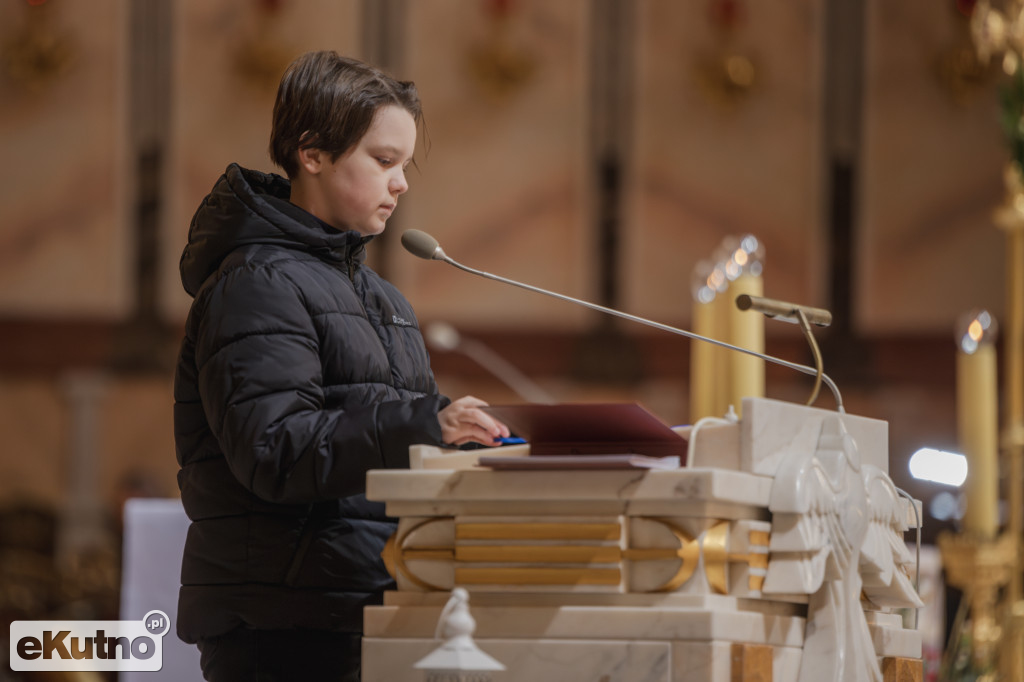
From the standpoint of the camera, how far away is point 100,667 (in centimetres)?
292

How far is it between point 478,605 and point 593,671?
19 centimetres

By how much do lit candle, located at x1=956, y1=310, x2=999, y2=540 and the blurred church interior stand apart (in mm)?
4720

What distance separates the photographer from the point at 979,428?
165 inches

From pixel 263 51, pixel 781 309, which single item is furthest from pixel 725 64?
pixel 781 309

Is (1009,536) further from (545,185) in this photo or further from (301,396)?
(545,185)

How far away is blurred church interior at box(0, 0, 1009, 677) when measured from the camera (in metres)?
9.16

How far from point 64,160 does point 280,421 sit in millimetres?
7802

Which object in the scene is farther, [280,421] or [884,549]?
[884,549]

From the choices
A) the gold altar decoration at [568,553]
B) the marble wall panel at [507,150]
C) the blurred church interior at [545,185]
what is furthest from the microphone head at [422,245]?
the marble wall panel at [507,150]

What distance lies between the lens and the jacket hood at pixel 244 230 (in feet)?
7.72

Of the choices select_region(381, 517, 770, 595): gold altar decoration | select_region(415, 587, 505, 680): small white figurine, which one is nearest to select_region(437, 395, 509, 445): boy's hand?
select_region(381, 517, 770, 595): gold altar decoration

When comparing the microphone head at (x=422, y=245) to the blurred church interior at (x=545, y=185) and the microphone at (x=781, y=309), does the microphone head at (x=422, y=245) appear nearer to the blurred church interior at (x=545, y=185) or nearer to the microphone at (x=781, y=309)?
the microphone at (x=781, y=309)

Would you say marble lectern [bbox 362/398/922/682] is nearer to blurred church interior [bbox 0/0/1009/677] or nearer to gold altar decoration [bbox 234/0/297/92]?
blurred church interior [bbox 0/0/1009/677]

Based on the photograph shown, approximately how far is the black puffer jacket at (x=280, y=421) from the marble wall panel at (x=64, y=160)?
7161 mm
